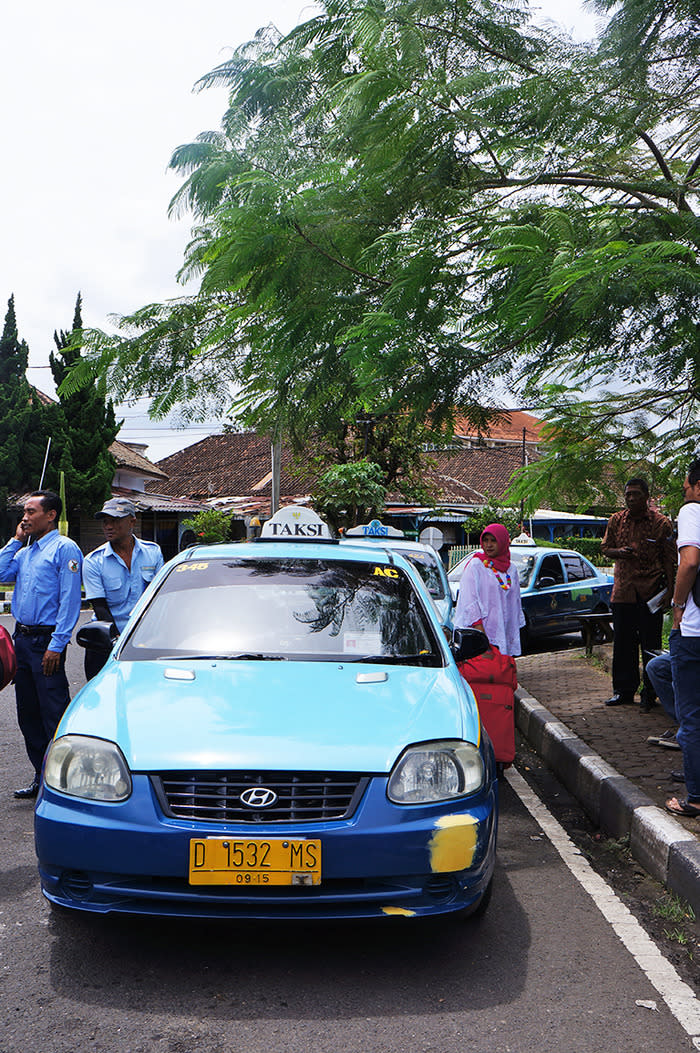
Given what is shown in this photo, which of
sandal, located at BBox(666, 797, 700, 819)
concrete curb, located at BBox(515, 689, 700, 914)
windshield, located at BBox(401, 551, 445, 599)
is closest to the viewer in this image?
concrete curb, located at BBox(515, 689, 700, 914)

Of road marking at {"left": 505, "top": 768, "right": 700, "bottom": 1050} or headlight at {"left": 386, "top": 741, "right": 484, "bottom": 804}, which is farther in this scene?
headlight at {"left": 386, "top": 741, "right": 484, "bottom": 804}

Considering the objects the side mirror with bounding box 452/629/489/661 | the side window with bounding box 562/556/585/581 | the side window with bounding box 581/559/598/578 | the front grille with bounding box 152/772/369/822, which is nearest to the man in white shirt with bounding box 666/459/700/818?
the side mirror with bounding box 452/629/489/661

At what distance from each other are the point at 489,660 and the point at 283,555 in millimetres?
1900

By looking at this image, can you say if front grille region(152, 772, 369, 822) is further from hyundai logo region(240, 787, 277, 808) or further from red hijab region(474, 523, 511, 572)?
red hijab region(474, 523, 511, 572)

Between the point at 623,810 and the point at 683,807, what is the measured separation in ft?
1.16

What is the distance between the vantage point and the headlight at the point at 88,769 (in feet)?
11.3

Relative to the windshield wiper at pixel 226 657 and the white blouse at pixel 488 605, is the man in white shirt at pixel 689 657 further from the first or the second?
the windshield wiper at pixel 226 657

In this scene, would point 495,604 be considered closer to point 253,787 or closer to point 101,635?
point 101,635

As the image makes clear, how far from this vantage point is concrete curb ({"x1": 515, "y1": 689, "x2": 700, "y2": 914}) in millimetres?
4426

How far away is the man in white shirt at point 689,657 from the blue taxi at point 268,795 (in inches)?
64.5

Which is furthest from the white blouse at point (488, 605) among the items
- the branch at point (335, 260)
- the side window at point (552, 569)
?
the side window at point (552, 569)

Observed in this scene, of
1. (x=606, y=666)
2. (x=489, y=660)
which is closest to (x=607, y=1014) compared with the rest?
(x=489, y=660)

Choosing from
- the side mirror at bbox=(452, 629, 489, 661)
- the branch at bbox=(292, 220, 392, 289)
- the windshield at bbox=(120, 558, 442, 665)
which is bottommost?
the side mirror at bbox=(452, 629, 489, 661)

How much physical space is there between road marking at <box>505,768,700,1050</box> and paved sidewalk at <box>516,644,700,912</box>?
0.96 feet
